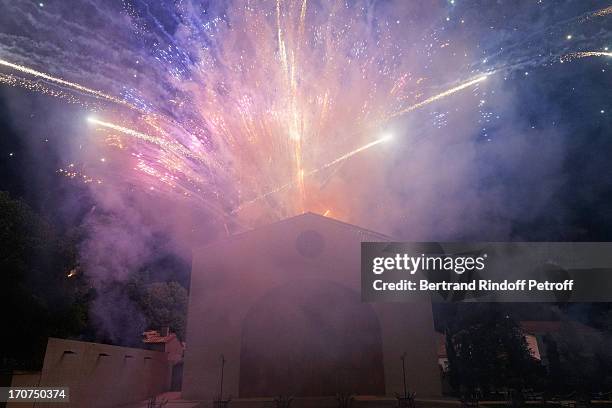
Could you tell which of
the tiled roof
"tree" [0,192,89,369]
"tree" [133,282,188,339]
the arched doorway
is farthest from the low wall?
"tree" [133,282,188,339]

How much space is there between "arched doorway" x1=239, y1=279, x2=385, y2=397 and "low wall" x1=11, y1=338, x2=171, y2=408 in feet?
13.0

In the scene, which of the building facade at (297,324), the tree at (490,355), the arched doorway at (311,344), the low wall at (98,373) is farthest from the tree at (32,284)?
the tree at (490,355)

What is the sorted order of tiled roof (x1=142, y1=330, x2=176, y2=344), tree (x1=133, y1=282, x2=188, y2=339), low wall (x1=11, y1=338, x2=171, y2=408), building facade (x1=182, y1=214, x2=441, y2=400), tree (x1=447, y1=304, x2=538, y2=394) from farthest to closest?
1. tree (x1=133, y1=282, x2=188, y2=339)
2. tiled roof (x1=142, y1=330, x2=176, y2=344)
3. tree (x1=447, y1=304, x2=538, y2=394)
4. building facade (x1=182, y1=214, x2=441, y2=400)
5. low wall (x1=11, y1=338, x2=171, y2=408)

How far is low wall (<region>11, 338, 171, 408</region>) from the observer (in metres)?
9.98

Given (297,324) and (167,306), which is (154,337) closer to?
(167,306)

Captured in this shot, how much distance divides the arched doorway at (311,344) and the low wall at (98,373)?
3969mm

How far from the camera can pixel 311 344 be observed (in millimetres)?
14969

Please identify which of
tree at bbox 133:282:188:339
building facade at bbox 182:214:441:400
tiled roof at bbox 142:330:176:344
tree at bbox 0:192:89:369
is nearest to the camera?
tree at bbox 0:192:89:369

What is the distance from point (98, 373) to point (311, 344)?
6.79m

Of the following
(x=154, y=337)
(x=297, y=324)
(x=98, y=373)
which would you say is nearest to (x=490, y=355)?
(x=297, y=324)

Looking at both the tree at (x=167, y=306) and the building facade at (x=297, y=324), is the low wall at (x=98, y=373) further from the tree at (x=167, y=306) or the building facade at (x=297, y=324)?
the tree at (x=167, y=306)

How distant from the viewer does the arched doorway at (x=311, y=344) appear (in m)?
14.3

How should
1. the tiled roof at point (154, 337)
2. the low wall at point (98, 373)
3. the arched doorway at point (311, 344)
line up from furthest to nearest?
the tiled roof at point (154, 337) → the arched doorway at point (311, 344) → the low wall at point (98, 373)

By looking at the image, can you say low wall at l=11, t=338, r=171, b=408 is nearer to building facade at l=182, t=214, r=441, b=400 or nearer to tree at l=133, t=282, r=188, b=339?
building facade at l=182, t=214, r=441, b=400
